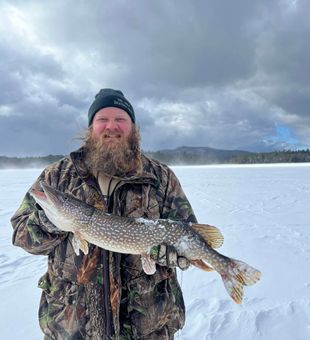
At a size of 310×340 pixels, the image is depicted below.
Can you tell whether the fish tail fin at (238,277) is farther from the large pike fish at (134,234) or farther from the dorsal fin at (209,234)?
the dorsal fin at (209,234)

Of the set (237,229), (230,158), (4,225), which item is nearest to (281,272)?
(237,229)

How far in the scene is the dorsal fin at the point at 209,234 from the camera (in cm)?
226

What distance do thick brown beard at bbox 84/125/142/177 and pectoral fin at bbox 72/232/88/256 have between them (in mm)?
460

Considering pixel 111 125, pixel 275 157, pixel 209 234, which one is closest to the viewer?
pixel 209 234

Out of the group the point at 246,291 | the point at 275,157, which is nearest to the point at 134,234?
the point at 246,291

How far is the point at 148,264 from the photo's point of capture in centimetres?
210

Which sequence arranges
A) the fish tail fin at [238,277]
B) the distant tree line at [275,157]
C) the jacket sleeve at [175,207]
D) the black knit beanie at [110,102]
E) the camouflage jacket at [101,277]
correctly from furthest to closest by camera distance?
the distant tree line at [275,157] → the black knit beanie at [110,102] → the jacket sleeve at [175,207] → the fish tail fin at [238,277] → the camouflage jacket at [101,277]

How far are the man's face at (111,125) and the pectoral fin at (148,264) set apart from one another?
35.5 inches

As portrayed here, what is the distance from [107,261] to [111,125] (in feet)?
3.40

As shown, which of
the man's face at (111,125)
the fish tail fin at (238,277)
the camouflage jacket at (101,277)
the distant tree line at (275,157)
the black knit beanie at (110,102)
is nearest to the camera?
the camouflage jacket at (101,277)

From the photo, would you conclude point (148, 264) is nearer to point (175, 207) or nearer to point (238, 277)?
point (175, 207)

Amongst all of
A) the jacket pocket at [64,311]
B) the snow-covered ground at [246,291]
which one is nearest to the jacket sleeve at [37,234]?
the jacket pocket at [64,311]

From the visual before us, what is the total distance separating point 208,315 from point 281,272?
66.1 inches

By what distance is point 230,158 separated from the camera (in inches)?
3051
